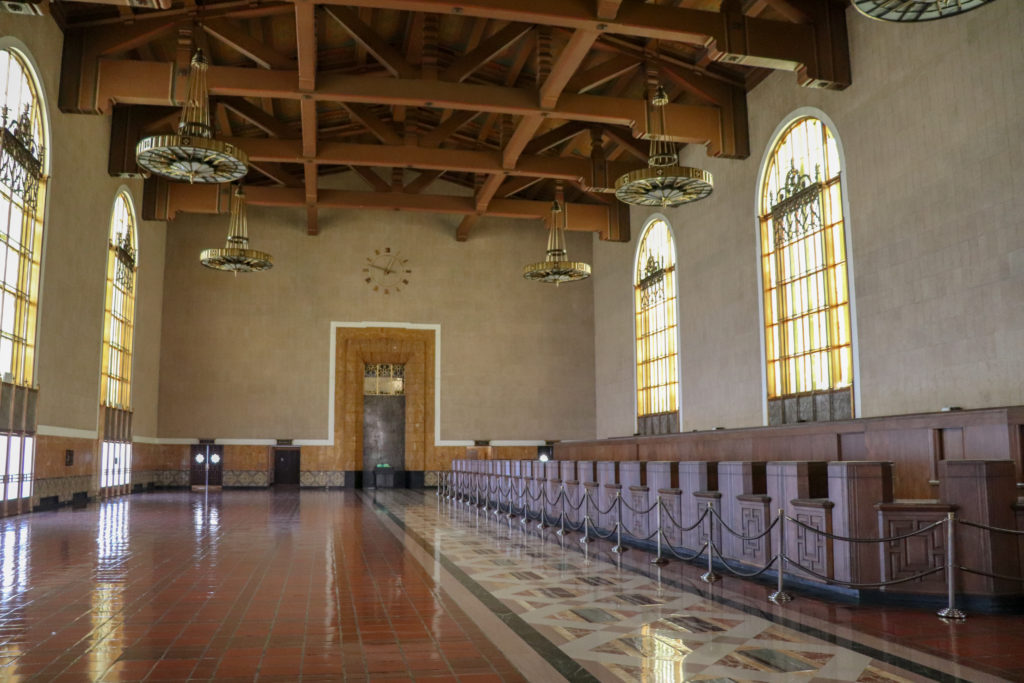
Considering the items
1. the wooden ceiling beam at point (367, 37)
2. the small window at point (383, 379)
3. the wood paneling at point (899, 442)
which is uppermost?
the wooden ceiling beam at point (367, 37)

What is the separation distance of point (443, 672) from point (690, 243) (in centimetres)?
1597

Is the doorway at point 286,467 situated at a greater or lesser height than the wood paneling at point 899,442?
lesser

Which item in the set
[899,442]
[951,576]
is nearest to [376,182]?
[899,442]

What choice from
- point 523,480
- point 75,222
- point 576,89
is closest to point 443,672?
point 523,480

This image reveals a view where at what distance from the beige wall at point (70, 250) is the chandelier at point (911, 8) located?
41.0 ft

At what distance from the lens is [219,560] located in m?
8.06

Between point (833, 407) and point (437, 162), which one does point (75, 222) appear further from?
point (833, 407)

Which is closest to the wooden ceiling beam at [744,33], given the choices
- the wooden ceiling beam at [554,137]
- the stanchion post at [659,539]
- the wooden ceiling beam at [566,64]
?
the wooden ceiling beam at [566,64]

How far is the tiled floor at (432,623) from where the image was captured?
4090 mm

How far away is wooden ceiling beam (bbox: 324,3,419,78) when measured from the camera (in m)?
15.1

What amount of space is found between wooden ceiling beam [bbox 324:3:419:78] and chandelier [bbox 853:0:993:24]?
9.78 meters

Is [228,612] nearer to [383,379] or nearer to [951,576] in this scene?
[951,576]

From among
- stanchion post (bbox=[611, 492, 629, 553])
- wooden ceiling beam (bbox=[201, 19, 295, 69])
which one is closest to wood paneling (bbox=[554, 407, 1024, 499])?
stanchion post (bbox=[611, 492, 629, 553])

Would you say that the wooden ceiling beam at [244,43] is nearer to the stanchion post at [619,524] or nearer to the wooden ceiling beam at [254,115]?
the wooden ceiling beam at [254,115]
